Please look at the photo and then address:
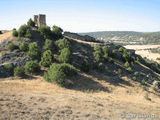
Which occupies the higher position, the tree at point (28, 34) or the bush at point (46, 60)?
the tree at point (28, 34)

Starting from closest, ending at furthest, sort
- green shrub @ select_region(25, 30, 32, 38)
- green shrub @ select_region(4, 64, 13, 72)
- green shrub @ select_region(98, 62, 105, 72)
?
green shrub @ select_region(4, 64, 13, 72) < green shrub @ select_region(98, 62, 105, 72) < green shrub @ select_region(25, 30, 32, 38)

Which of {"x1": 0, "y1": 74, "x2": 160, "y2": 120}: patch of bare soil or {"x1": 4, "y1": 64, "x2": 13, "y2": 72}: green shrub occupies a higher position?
{"x1": 4, "y1": 64, "x2": 13, "y2": 72}: green shrub

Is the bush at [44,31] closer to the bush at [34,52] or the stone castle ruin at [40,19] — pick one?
the stone castle ruin at [40,19]

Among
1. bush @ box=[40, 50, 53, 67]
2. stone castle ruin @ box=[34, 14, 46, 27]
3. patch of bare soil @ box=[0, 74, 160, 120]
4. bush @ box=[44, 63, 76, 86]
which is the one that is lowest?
patch of bare soil @ box=[0, 74, 160, 120]

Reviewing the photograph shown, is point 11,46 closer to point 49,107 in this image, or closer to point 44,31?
point 44,31

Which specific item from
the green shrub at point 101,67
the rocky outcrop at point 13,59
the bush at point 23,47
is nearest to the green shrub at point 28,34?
the bush at point 23,47

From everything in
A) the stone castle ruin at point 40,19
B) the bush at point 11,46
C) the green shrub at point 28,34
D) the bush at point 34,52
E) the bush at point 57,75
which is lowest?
the bush at point 57,75

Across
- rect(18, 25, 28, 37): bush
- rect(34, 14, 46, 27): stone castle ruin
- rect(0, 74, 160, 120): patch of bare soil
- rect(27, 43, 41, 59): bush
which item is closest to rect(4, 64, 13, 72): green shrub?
rect(0, 74, 160, 120): patch of bare soil

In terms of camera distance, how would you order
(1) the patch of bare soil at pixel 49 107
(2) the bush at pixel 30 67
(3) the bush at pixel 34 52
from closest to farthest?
(1) the patch of bare soil at pixel 49 107, (2) the bush at pixel 30 67, (3) the bush at pixel 34 52

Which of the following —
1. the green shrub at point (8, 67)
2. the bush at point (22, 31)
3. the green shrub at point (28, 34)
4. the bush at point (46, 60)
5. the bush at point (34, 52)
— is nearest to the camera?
the green shrub at point (8, 67)

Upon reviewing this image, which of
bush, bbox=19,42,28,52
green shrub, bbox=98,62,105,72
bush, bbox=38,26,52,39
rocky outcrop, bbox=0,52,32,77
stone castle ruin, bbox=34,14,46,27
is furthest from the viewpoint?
stone castle ruin, bbox=34,14,46,27

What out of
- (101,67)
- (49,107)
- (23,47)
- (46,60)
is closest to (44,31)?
(23,47)

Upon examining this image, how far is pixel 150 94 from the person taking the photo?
3778cm

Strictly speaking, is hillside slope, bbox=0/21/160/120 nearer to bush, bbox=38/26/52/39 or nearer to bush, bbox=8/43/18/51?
bush, bbox=38/26/52/39
